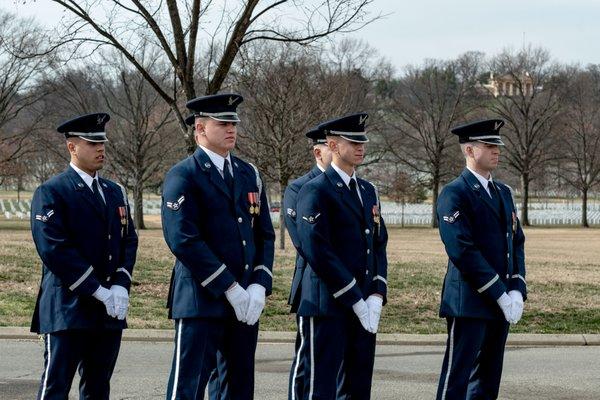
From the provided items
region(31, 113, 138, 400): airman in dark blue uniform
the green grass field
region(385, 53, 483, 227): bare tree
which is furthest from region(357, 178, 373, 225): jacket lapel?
region(385, 53, 483, 227): bare tree

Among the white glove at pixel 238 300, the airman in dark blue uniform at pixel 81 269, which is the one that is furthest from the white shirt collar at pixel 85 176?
the white glove at pixel 238 300

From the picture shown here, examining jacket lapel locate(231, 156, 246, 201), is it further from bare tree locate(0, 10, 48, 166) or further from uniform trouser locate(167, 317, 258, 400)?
bare tree locate(0, 10, 48, 166)

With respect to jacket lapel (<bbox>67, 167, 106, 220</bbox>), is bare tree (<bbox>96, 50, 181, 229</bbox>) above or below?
above

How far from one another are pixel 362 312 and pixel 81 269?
1658 mm

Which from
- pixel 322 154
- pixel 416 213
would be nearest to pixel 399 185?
pixel 416 213

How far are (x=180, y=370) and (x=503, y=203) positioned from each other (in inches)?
99.5

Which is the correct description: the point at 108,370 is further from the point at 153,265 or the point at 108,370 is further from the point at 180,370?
the point at 153,265

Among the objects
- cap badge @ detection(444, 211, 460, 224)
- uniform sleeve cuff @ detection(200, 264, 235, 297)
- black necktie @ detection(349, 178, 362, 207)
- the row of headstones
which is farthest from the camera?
the row of headstones

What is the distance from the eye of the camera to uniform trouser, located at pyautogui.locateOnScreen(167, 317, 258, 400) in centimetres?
552

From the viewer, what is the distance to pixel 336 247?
6102mm

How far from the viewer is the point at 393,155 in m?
61.2

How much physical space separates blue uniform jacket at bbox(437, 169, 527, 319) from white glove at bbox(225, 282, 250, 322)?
5.32ft

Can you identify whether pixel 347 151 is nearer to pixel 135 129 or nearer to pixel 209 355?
pixel 209 355

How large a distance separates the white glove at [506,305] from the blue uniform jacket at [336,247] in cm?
79
